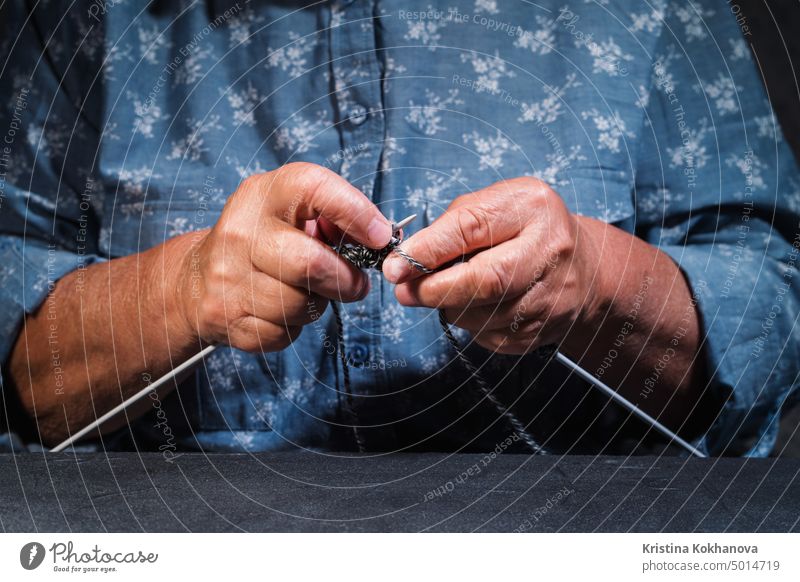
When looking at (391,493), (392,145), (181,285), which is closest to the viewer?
(391,493)

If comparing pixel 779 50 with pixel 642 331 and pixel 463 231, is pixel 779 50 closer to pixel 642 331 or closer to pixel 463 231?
pixel 642 331

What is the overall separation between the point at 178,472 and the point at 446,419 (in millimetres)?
249

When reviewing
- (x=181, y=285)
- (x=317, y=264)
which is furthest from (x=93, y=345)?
(x=317, y=264)

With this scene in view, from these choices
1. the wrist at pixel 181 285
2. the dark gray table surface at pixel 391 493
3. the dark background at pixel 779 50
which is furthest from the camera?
the dark background at pixel 779 50

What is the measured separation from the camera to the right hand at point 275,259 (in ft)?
1.28

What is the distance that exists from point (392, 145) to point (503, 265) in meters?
0.21

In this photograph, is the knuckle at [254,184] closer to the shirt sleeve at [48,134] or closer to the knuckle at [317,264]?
the knuckle at [317,264]

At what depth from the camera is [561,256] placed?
17.0 inches

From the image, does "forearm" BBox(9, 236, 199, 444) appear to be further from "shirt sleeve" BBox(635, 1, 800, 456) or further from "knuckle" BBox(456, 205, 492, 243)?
"shirt sleeve" BBox(635, 1, 800, 456)

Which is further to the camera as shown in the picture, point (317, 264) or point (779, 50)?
point (779, 50)

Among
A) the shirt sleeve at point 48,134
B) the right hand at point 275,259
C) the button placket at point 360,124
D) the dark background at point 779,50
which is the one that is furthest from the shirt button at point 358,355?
the dark background at point 779,50

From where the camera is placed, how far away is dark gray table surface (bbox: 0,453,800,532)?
0.33 meters

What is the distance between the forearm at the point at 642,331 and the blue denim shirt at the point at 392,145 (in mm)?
41

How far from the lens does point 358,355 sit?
1.87 feet
